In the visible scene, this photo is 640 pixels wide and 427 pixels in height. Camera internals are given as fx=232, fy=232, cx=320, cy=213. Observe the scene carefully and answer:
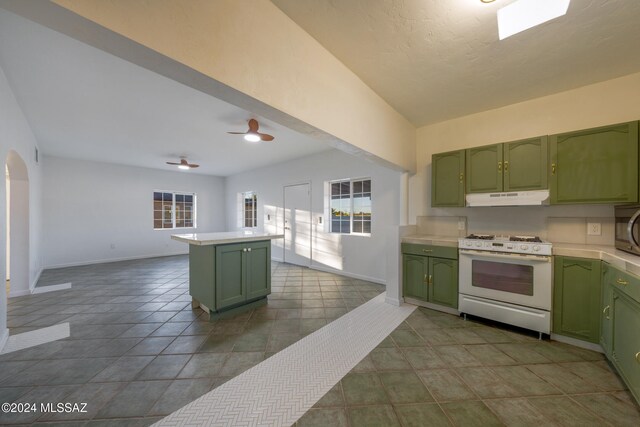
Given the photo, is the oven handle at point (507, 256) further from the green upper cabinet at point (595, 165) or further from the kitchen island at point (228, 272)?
the kitchen island at point (228, 272)

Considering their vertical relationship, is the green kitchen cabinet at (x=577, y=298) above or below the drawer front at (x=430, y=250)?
below

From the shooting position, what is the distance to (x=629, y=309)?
5.10 ft

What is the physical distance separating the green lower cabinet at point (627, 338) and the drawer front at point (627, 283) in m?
0.02

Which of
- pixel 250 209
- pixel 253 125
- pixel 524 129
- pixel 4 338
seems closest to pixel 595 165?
pixel 524 129

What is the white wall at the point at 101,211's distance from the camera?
537 cm

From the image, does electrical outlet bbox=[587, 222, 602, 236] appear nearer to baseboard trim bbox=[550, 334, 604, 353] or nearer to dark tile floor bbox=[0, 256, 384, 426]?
baseboard trim bbox=[550, 334, 604, 353]

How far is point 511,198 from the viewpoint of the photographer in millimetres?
2592

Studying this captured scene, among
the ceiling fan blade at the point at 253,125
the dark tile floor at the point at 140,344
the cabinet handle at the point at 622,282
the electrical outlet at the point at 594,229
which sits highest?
the ceiling fan blade at the point at 253,125

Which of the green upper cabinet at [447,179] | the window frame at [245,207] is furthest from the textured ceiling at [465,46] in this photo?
the window frame at [245,207]

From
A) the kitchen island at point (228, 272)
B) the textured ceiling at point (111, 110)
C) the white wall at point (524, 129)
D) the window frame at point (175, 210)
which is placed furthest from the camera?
the window frame at point (175, 210)

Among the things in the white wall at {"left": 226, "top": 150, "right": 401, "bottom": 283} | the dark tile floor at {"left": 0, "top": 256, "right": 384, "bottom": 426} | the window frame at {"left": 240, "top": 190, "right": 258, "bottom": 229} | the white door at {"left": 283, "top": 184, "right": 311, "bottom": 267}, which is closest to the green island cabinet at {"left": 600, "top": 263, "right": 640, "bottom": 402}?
the white wall at {"left": 226, "top": 150, "right": 401, "bottom": 283}

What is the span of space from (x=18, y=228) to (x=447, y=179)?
20.8ft

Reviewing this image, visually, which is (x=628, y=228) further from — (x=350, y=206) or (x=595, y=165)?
(x=350, y=206)

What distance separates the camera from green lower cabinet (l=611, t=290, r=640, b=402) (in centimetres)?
145
